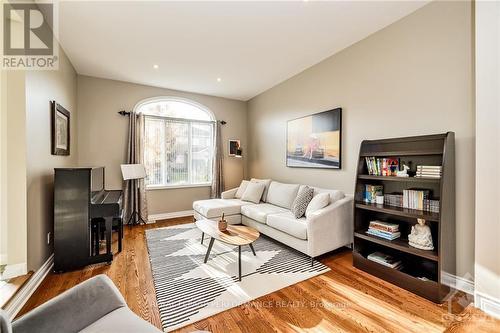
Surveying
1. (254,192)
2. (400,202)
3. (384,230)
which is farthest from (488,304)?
(254,192)

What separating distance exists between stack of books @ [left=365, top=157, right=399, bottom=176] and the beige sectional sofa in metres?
0.54

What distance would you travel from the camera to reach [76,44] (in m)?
2.99

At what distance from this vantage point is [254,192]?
4.22m

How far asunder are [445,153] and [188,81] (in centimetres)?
407

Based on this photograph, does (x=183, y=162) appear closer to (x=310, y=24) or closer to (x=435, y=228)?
(x=310, y=24)

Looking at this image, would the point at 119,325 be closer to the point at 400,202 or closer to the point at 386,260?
the point at 386,260

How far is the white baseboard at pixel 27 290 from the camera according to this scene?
177 cm

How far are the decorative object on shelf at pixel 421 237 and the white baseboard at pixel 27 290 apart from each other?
11.4 feet

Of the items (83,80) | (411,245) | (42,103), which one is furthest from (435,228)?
(83,80)

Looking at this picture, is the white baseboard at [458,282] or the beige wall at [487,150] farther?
the white baseboard at [458,282]

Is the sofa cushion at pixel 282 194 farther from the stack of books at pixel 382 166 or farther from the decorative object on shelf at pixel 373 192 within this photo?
the stack of books at pixel 382 166

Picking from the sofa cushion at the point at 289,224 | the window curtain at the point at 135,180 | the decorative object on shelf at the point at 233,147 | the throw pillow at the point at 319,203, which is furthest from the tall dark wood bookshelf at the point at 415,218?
the window curtain at the point at 135,180

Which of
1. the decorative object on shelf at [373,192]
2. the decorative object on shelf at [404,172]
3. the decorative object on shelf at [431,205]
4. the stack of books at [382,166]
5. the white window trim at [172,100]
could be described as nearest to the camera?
the decorative object on shelf at [431,205]

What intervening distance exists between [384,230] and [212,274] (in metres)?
1.92
